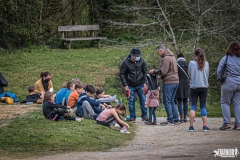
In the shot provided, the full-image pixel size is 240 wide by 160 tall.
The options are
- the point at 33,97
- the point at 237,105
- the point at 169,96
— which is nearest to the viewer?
the point at 237,105

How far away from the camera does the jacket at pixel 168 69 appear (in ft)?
50.4

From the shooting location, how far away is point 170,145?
1234cm

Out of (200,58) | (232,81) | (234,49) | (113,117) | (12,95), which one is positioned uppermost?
(234,49)

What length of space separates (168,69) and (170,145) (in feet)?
11.2

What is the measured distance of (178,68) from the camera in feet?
53.0

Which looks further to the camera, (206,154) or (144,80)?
(144,80)

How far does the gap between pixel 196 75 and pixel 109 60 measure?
14.9 m

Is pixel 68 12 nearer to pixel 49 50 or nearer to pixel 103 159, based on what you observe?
pixel 49 50

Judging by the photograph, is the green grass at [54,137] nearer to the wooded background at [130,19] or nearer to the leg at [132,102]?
the leg at [132,102]

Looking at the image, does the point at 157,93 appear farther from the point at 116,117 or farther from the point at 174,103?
the point at 116,117

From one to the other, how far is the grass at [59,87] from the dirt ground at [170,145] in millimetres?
415

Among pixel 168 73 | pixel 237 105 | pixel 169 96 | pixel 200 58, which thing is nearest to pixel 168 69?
pixel 168 73

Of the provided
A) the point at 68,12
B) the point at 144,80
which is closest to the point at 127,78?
the point at 144,80

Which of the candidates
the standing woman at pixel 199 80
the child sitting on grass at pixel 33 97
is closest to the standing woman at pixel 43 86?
the child sitting on grass at pixel 33 97
